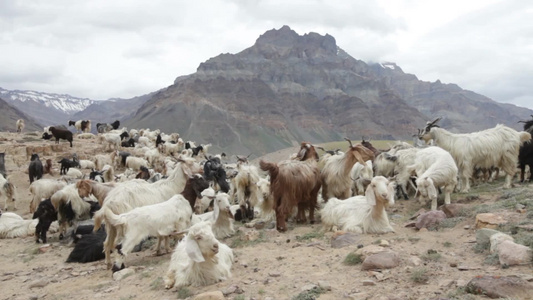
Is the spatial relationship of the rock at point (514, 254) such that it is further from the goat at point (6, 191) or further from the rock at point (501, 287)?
the goat at point (6, 191)

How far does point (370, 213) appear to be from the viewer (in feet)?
24.8

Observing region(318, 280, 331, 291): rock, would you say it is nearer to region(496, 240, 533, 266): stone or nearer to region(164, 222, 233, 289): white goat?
region(164, 222, 233, 289): white goat

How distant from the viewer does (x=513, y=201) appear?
795 centimetres

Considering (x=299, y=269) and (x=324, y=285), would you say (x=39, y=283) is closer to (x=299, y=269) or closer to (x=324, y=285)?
(x=299, y=269)

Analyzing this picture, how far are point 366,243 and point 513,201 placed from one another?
3528 millimetres

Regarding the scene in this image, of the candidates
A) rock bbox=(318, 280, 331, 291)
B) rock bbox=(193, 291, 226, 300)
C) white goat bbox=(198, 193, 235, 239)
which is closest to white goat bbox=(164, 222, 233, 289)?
rock bbox=(193, 291, 226, 300)

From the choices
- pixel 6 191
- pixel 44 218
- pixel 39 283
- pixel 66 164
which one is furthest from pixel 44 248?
pixel 66 164

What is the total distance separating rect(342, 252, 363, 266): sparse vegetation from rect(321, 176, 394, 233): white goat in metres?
1.71

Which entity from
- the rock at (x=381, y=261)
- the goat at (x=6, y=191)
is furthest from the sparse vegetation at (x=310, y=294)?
the goat at (x=6, y=191)

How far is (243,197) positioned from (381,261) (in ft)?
17.9

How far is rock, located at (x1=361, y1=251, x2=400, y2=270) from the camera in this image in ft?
17.5

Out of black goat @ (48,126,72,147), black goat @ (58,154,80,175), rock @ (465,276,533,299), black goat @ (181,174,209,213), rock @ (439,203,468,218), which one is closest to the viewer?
rock @ (465,276,533,299)

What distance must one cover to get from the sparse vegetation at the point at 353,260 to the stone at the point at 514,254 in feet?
5.78

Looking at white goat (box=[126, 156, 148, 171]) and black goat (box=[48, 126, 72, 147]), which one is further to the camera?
black goat (box=[48, 126, 72, 147])
